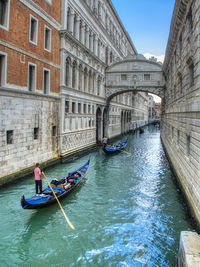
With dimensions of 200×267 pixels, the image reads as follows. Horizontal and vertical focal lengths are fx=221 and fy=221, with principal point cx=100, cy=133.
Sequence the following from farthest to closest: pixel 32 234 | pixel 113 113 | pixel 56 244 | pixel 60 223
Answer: pixel 113 113, pixel 60 223, pixel 32 234, pixel 56 244

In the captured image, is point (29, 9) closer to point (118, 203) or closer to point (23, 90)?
point (23, 90)

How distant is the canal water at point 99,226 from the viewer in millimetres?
4969

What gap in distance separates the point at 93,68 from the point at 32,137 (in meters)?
10.3

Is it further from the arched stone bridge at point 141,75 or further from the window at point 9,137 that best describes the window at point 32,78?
the arched stone bridge at point 141,75

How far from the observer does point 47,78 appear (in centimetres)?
1237

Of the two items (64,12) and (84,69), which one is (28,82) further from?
(84,69)

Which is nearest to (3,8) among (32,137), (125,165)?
(32,137)

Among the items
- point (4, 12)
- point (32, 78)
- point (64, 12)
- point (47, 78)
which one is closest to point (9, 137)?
point (32, 78)

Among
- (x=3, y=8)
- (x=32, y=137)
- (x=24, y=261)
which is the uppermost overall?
(x=3, y=8)

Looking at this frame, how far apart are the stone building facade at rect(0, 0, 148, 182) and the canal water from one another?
225 centimetres

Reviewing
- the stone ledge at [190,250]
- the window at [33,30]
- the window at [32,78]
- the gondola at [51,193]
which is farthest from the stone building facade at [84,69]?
the stone ledge at [190,250]

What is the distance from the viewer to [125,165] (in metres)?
13.8

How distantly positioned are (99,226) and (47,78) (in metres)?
8.84

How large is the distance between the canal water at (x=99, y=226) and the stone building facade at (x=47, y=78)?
2254 millimetres
